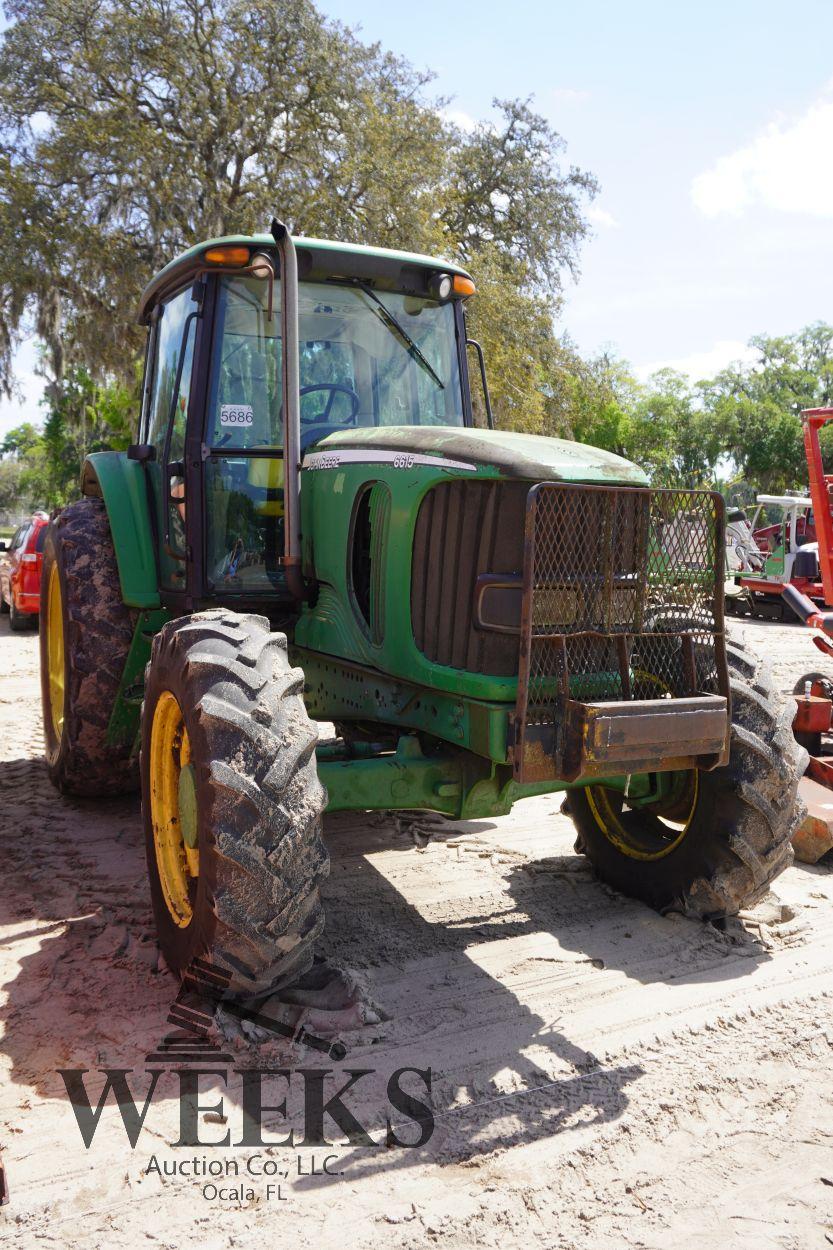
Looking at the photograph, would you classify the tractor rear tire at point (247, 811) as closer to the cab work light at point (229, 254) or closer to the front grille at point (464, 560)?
the front grille at point (464, 560)

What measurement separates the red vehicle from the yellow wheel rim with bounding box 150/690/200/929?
32.8 feet

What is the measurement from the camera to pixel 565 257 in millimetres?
24594

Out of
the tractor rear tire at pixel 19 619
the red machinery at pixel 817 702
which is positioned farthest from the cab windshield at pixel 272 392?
the tractor rear tire at pixel 19 619

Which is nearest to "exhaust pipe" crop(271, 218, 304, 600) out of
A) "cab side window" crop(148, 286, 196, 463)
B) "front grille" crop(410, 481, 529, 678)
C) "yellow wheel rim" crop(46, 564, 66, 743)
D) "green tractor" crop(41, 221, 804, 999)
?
"green tractor" crop(41, 221, 804, 999)

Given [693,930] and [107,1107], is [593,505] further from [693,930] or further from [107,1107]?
[107,1107]

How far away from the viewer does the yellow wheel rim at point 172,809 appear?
362 cm

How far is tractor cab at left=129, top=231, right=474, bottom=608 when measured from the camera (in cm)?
455

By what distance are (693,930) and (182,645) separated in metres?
2.37

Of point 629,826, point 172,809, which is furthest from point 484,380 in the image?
point 172,809

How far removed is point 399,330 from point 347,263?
0.39m

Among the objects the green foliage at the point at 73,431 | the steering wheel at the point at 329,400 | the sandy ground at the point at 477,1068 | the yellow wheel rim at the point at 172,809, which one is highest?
the green foliage at the point at 73,431

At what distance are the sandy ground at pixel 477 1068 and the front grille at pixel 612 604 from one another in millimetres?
935

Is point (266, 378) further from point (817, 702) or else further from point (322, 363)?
point (817, 702)

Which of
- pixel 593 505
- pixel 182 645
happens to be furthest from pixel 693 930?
pixel 182 645
